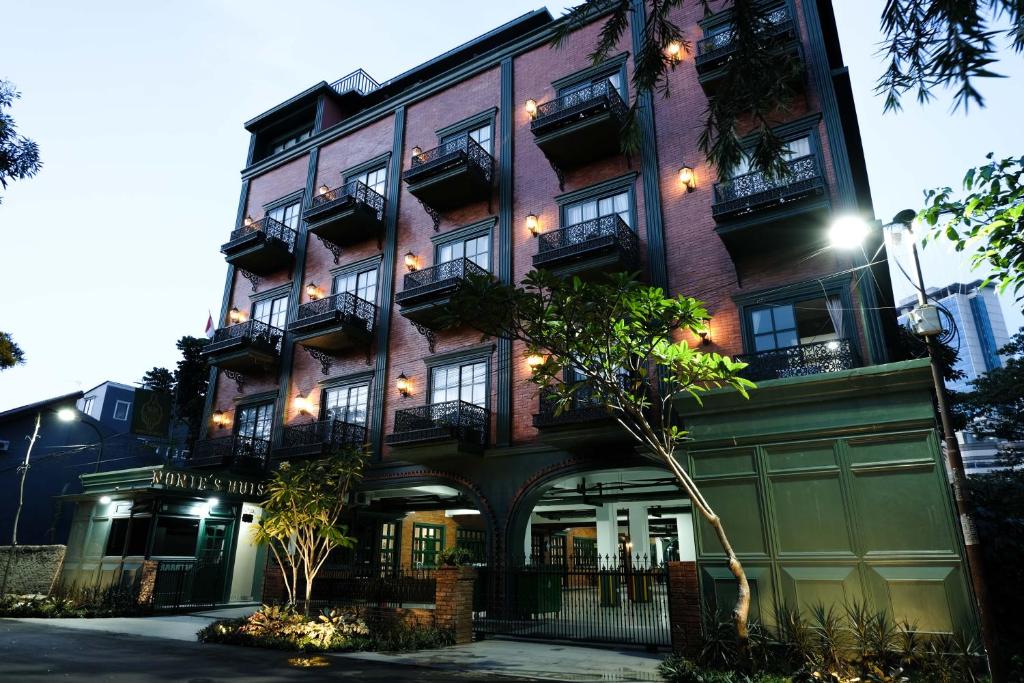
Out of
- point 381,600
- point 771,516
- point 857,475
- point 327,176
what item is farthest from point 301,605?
point 327,176

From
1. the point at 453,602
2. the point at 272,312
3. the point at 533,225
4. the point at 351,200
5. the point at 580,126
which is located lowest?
the point at 453,602

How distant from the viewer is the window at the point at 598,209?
1794cm

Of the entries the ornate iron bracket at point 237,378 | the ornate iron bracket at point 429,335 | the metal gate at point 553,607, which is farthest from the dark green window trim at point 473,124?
the metal gate at point 553,607

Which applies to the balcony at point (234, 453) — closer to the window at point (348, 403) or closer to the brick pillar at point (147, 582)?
the window at point (348, 403)

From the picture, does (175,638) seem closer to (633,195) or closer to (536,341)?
(536,341)

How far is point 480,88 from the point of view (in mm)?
22484

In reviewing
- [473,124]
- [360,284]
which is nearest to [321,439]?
[360,284]

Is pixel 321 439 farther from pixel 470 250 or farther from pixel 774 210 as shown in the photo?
pixel 774 210

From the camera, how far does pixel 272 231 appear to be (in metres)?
25.4

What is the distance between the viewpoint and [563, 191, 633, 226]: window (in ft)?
58.9

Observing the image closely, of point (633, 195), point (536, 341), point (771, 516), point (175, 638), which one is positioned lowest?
point (175, 638)

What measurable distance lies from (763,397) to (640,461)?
476 centimetres

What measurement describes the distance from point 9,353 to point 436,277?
10.9 m

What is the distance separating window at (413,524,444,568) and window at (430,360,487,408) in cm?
811
